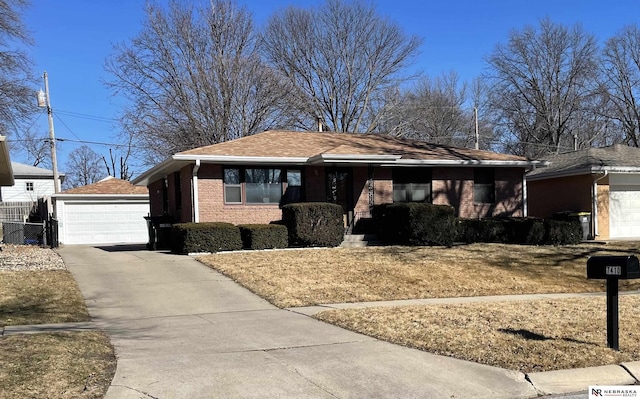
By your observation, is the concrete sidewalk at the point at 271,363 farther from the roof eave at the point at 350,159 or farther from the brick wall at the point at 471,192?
the brick wall at the point at 471,192

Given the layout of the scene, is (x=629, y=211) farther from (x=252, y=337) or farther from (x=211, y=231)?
(x=252, y=337)

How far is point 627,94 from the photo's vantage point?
40281 mm

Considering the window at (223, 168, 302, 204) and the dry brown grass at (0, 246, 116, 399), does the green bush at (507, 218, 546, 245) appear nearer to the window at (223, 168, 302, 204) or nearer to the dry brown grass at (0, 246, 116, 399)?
the window at (223, 168, 302, 204)

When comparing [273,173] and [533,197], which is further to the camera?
[533,197]

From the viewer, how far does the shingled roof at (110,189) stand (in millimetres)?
28016

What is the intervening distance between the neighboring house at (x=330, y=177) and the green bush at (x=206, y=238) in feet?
6.04

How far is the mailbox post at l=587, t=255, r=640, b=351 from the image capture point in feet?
21.2

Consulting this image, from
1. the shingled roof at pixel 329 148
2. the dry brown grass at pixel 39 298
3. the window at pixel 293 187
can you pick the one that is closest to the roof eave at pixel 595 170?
the shingled roof at pixel 329 148

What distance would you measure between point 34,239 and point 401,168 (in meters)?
17.6

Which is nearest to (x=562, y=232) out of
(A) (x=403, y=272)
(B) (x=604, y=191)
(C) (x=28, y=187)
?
(B) (x=604, y=191)

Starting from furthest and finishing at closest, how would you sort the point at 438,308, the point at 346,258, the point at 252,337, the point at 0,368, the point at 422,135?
the point at 422,135, the point at 346,258, the point at 438,308, the point at 252,337, the point at 0,368

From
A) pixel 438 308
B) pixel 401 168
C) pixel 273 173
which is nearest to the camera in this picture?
pixel 438 308

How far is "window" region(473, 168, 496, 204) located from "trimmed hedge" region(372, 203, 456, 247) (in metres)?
4.25

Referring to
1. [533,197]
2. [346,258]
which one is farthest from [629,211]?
[346,258]
